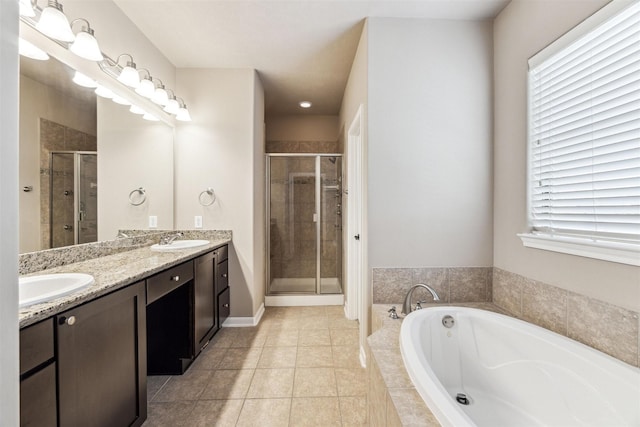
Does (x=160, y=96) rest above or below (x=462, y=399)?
above

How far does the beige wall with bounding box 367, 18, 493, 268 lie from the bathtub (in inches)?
20.6

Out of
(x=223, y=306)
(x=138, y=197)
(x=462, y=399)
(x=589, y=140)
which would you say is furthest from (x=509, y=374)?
(x=138, y=197)

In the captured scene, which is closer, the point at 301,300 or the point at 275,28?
the point at 275,28

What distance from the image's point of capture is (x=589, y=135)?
134cm

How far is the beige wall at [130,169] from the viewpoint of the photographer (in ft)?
6.40

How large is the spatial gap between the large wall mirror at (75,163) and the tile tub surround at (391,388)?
5.78 feet

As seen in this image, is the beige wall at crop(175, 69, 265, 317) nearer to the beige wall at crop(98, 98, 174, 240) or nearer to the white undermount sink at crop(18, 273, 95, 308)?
the beige wall at crop(98, 98, 174, 240)

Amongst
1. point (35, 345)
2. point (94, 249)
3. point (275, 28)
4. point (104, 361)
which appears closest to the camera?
point (35, 345)

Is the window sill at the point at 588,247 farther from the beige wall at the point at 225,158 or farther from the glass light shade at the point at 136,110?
the glass light shade at the point at 136,110

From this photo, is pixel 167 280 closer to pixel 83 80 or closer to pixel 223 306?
pixel 223 306

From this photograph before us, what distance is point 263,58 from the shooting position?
8.79 feet

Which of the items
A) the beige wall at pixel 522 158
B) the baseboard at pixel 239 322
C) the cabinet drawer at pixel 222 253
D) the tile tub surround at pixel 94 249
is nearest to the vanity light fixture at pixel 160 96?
the tile tub surround at pixel 94 249

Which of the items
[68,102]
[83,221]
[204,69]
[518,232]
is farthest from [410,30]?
[83,221]

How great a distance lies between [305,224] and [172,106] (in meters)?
1.96
